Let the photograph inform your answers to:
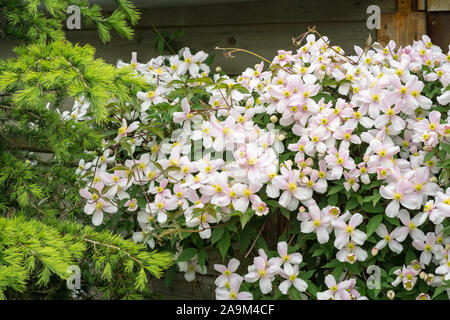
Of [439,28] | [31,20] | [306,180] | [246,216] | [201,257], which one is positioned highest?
[439,28]

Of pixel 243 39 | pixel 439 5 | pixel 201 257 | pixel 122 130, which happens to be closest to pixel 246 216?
pixel 201 257

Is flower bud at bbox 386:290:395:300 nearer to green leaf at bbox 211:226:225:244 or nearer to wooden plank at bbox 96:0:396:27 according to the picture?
green leaf at bbox 211:226:225:244

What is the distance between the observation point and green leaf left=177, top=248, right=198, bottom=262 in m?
1.58

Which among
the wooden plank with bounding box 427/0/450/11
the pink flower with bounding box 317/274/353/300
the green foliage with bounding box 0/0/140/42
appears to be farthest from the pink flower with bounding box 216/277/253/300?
the wooden plank with bounding box 427/0/450/11

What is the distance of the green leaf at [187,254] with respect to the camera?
1.58 m

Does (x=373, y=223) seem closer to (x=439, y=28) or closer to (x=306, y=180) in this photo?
(x=306, y=180)

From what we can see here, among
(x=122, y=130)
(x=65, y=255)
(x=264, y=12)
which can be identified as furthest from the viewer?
(x=264, y=12)

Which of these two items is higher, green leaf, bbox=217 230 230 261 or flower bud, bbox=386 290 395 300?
green leaf, bbox=217 230 230 261

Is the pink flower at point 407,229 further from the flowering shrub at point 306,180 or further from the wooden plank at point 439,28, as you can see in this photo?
the wooden plank at point 439,28

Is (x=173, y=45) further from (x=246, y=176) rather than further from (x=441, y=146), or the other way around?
(x=441, y=146)

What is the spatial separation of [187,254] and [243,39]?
1.14 m

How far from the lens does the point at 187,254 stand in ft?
5.19
